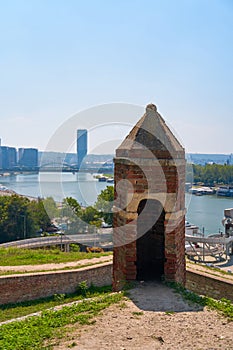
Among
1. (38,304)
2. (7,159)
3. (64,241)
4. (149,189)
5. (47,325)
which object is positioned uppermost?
(7,159)

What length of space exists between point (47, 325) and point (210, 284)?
6.32 m

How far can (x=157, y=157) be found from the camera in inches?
196

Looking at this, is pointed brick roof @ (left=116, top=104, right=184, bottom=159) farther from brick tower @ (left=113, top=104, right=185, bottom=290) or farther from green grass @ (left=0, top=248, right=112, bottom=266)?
green grass @ (left=0, top=248, right=112, bottom=266)

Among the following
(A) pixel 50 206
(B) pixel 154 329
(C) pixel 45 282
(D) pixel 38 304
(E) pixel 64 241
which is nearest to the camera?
(B) pixel 154 329

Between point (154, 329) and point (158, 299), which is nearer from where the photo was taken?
point (154, 329)

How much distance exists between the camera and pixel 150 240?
19.9ft

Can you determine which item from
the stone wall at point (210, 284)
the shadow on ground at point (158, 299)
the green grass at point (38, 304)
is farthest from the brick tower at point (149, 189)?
the green grass at point (38, 304)

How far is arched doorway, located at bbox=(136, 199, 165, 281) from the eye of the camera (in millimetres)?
5707

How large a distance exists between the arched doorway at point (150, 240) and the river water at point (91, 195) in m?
1.71

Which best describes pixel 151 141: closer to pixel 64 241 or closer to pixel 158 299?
pixel 158 299

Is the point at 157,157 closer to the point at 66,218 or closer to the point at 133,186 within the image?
the point at 133,186

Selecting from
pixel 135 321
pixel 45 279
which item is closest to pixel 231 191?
pixel 45 279

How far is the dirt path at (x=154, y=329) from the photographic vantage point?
3.36 meters

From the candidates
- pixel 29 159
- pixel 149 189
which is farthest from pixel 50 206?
pixel 29 159
